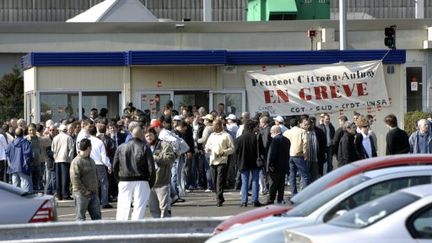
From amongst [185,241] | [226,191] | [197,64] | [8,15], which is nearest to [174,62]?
[197,64]

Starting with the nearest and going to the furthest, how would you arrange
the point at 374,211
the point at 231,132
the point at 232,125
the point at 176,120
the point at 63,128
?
the point at 374,211 → the point at 63,128 → the point at 176,120 → the point at 231,132 → the point at 232,125

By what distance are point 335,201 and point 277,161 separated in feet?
32.3

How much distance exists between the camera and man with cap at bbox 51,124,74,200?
21.6 metres

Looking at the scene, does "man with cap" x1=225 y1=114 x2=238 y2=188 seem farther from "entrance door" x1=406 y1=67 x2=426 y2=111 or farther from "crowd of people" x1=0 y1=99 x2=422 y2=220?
"entrance door" x1=406 y1=67 x2=426 y2=111

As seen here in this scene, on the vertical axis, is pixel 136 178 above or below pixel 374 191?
below

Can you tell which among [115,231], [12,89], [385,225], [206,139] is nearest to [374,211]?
[385,225]

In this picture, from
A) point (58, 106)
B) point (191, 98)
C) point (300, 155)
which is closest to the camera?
point (300, 155)

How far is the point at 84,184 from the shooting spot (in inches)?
600

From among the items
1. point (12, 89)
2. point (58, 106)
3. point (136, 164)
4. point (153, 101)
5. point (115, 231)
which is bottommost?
point (115, 231)

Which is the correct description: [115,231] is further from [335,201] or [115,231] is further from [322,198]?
[335,201]

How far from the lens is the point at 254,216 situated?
1180cm

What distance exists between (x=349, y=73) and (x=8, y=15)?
140ft

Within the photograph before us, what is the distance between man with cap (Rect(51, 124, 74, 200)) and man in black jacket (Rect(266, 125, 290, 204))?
15.2ft

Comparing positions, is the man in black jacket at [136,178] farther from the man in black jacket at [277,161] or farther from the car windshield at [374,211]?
the car windshield at [374,211]
